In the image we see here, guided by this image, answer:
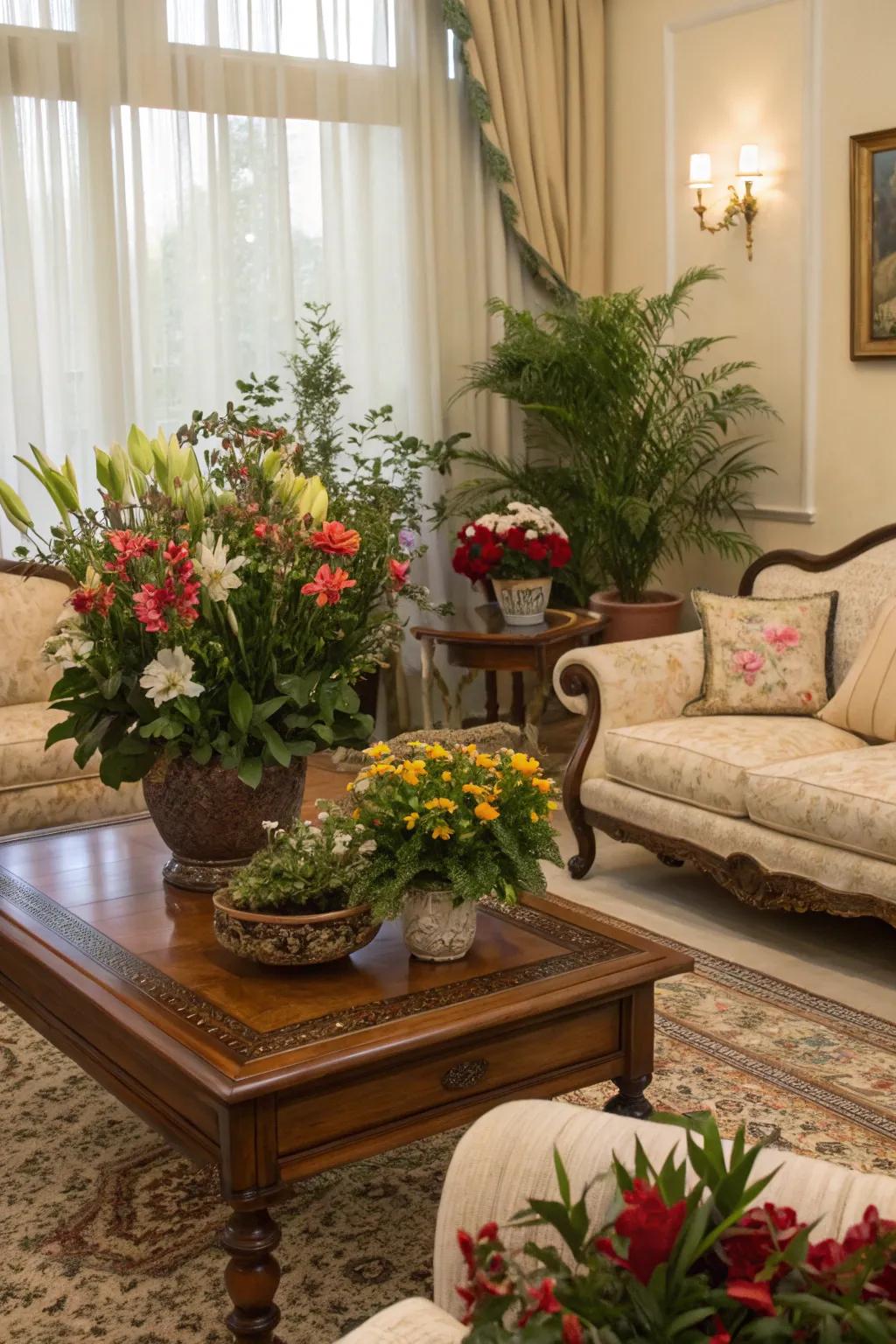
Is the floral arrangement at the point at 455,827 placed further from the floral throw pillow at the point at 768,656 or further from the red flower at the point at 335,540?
the floral throw pillow at the point at 768,656

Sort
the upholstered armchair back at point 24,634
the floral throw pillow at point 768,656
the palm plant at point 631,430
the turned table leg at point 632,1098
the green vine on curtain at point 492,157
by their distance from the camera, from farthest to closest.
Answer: the green vine on curtain at point 492,157 < the palm plant at point 631,430 < the upholstered armchair back at point 24,634 < the floral throw pillow at point 768,656 < the turned table leg at point 632,1098

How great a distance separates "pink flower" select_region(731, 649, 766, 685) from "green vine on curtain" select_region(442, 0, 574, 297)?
2.43 m

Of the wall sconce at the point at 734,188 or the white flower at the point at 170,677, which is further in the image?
the wall sconce at the point at 734,188

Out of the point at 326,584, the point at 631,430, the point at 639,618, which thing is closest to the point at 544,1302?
the point at 326,584

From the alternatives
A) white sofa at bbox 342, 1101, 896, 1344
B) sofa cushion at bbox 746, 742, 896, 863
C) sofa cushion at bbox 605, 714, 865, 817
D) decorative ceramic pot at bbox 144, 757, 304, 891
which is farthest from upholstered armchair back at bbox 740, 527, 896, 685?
white sofa at bbox 342, 1101, 896, 1344

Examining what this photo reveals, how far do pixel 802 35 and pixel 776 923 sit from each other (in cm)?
322

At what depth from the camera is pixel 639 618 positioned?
559cm

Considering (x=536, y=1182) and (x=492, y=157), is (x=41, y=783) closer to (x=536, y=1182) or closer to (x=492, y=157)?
(x=536, y=1182)

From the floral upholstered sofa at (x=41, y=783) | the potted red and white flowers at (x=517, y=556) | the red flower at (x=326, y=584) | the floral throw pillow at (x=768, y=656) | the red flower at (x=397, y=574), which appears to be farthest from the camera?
the potted red and white flowers at (x=517, y=556)

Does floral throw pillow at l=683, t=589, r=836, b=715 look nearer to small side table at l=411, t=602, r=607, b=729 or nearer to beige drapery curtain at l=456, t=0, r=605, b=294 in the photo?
small side table at l=411, t=602, r=607, b=729

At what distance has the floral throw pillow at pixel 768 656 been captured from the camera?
4.48 meters

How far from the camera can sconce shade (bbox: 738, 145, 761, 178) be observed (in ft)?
18.1

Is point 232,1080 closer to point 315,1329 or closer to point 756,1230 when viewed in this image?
point 315,1329

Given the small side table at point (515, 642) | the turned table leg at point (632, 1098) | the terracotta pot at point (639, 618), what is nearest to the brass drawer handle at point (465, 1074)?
the turned table leg at point (632, 1098)
